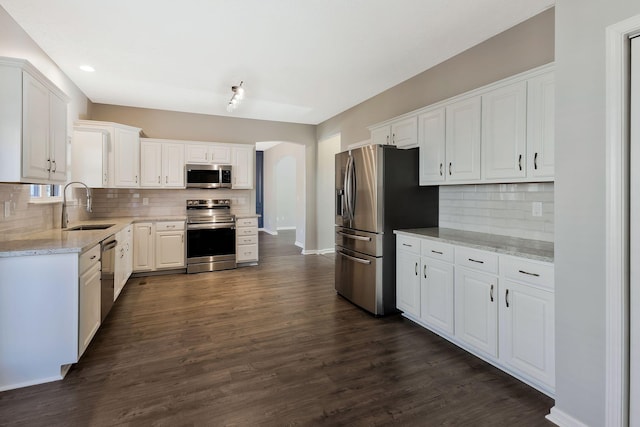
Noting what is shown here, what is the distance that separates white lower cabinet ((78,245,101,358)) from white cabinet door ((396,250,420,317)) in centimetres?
277

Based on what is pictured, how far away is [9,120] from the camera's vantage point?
2242 mm

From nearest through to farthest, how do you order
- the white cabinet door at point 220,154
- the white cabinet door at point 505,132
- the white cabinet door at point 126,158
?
1. the white cabinet door at point 505,132
2. the white cabinet door at point 126,158
3. the white cabinet door at point 220,154

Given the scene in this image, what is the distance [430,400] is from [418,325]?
1195mm

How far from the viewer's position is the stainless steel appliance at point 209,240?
5.31 m

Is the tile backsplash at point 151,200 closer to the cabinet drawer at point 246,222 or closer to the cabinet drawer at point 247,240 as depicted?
the cabinet drawer at point 246,222

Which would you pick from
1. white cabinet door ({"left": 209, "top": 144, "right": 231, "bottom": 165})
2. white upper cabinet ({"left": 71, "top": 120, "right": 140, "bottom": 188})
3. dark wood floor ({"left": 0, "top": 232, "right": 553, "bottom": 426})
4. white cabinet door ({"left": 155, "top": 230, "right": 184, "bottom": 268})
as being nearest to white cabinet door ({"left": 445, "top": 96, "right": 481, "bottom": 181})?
dark wood floor ({"left": 0, "top": 232, "right": 553, "bottom": 426})

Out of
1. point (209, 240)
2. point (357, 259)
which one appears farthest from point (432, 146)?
point (209, 240)

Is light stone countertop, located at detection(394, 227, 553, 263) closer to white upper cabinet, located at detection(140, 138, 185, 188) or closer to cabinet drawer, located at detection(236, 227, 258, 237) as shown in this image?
cabinet drawer, located at detection(236, 227, 258, 237)

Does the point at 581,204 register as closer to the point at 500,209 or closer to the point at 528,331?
the point at 528,331

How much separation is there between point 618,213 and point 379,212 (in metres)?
1.95

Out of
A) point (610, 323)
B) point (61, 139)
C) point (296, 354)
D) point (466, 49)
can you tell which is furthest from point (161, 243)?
point (610, 323)

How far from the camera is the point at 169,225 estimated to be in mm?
5156

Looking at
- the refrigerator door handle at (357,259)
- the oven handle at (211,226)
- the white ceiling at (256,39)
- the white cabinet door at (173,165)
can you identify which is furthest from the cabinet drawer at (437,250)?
the white cabinet door at (173,165)

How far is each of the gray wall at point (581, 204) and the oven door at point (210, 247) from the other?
4.69 metres
